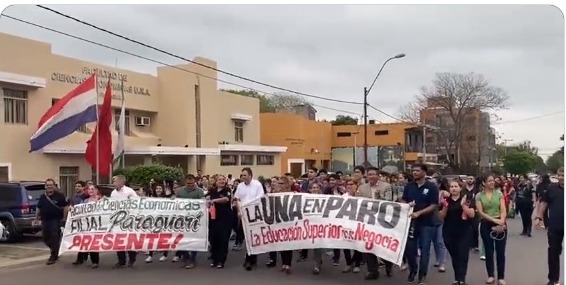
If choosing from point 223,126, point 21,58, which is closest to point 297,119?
point 223,126

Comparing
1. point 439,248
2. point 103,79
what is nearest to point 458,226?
point 439,248

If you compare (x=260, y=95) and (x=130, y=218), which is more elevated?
(x=260, y=95)

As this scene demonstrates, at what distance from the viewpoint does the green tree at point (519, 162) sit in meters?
62.0

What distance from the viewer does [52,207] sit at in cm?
1168

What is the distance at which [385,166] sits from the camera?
183 feet

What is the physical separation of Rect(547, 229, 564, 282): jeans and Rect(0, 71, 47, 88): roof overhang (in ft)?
60.6

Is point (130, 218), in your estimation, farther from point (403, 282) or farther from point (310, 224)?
point (403, 282)

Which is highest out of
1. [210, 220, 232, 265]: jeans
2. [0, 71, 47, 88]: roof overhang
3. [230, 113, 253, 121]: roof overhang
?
[0, 71, 47, 88]: roof overhang

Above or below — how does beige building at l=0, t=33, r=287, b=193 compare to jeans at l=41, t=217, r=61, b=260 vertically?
above

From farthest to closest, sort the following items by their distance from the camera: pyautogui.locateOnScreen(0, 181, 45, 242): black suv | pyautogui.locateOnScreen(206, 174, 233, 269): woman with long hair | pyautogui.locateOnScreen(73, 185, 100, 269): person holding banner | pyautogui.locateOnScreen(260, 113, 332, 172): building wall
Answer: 1. pyautogui.locateOnScreen(260, 113, 332, 172): building wall
2. pyautogui.locateOnScreen(0, 181, 45, 242): black suv
3. pyautogui.locateOnScreen(73, 185, 100, 269): person holding banner
4. pyautogui.locateOnScreen(206, 174, 233, 269): woman with long hair

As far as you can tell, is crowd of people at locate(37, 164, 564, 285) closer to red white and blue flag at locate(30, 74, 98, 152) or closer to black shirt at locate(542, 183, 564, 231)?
black shirt at locate(542, 183, 564, 231)

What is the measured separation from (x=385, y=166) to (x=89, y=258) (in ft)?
149

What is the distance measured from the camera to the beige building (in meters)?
22.5

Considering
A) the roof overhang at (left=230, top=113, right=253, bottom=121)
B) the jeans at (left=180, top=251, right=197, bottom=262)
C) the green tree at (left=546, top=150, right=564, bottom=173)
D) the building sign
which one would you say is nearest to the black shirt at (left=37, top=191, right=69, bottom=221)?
the jeans at (left=180, top=251, right=197, bottom=262)
